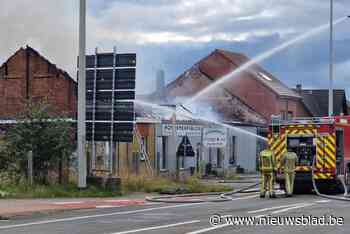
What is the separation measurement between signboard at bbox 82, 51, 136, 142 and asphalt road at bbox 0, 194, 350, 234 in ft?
18.2

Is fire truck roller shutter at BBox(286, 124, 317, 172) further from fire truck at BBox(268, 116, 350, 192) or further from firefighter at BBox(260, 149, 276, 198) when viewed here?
firefighter at BBox(260, 149, 276, 198)

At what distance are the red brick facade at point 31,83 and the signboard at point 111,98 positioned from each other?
11408 millimetres

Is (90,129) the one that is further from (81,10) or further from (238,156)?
(238,156)

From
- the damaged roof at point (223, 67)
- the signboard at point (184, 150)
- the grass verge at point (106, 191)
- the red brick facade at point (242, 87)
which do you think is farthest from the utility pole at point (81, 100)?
the damaged roof at point (223, 67)

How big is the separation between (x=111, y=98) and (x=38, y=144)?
3171mm

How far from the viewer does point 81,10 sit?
25.1m

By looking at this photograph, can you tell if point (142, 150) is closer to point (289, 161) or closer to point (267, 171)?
point (289, 161)

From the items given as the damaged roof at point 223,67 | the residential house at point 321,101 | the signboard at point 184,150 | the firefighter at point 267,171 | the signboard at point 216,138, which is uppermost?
the damaged roof at point 223,67

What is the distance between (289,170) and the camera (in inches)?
978

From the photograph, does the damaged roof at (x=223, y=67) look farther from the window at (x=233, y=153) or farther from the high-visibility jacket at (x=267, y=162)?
the high-visibility jacket at (x=267, y=162)

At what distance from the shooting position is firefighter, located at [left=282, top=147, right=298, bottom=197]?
24.9 meters

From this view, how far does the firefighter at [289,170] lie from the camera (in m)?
24.9

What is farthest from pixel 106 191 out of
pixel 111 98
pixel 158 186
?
pixel 111 98

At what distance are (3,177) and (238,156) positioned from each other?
2689 cm
